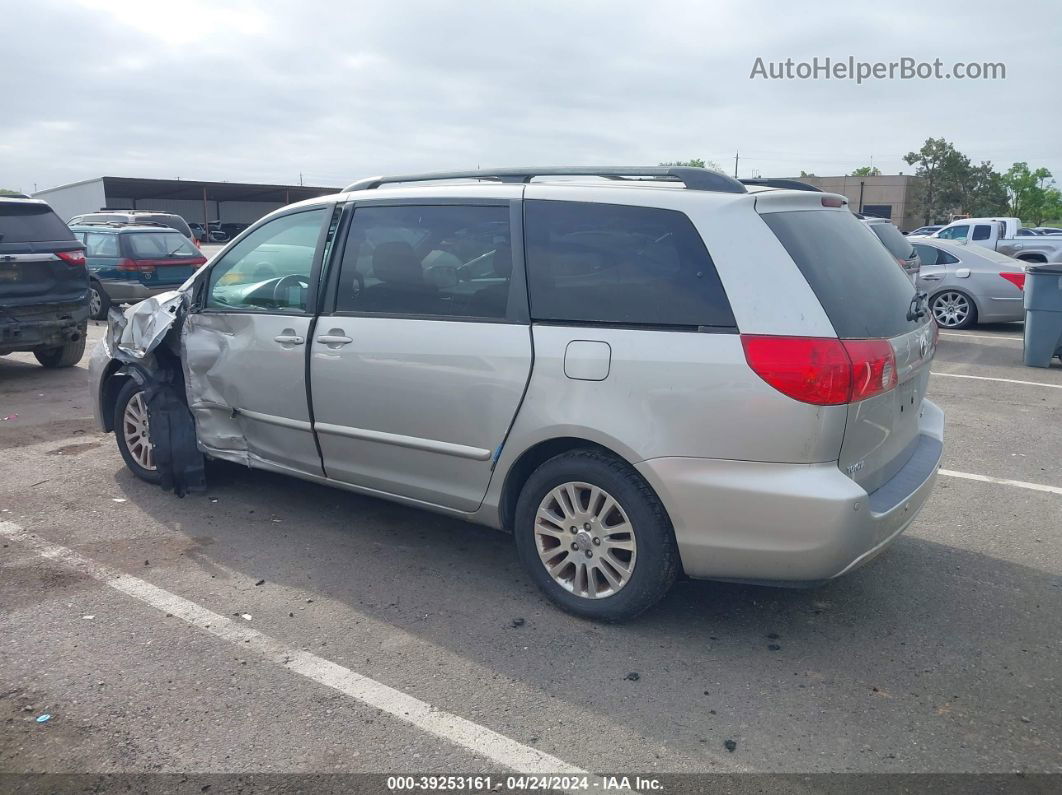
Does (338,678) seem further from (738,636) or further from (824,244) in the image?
(824,244)

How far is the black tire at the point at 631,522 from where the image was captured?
3627 millimetres

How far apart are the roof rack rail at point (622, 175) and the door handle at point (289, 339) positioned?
0.99m

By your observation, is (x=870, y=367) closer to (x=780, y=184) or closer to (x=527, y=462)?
(x=780, y=184)

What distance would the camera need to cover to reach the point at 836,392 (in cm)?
333

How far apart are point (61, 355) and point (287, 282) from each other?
21.8 feet

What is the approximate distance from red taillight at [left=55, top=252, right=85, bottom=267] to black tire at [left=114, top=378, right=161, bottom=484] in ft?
14.1

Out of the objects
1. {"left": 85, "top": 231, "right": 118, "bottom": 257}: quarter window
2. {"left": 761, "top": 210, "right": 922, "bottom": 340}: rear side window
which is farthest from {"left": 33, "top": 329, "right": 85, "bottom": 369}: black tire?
{"left": 761, "top": 210, "right": 922, "bottom": 340}: rear side window

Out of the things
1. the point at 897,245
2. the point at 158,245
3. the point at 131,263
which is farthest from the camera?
the point at 158,245

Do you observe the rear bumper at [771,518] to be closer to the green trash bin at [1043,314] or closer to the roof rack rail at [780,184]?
the roof rack rail at [780,184]

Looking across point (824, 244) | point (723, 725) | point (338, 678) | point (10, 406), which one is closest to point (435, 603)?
point (338, 678)

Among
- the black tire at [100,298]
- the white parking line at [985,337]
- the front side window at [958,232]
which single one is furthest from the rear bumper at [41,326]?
the front side window at [958,232]

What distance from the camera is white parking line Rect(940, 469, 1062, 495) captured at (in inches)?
228

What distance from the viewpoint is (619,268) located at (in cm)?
376

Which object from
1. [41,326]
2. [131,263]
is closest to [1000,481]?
[41,326]
